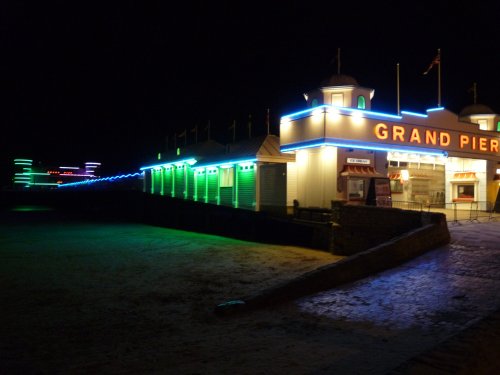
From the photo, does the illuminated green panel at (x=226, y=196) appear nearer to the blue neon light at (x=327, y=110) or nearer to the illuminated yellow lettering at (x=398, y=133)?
the blue neon light at (x=327, y=110)

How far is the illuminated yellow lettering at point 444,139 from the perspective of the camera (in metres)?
26.2

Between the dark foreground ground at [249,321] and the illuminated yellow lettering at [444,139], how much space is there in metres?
12.0

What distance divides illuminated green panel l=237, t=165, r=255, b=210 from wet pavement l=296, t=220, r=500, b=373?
52.4 feet

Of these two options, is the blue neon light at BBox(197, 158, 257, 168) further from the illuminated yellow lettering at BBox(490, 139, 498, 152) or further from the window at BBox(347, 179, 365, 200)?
the illuminated yellow lettering at BBox(490, 139, 498, 152)

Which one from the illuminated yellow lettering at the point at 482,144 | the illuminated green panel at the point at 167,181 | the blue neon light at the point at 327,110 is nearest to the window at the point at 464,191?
the illuminated yellow lettering at the point at 482,144

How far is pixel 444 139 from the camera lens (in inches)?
1038

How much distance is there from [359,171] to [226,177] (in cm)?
1063

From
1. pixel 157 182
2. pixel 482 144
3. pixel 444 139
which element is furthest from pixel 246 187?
pixel 157 182

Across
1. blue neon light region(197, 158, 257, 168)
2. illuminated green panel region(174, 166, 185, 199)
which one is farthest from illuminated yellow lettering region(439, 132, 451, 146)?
illuminated green panel region(174, 166, 185, 199)

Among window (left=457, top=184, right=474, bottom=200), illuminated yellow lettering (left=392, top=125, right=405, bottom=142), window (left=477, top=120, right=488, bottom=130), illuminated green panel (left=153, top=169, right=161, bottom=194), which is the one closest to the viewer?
illuminated yellow lettering (left=392, top=125, right=405, bottom=142)

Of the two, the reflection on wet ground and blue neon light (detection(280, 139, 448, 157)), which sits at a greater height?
blue neon light (detection(280, 139, 448, 157))

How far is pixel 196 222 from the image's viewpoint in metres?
29.5

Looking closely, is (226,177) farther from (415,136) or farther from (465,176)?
(465,176)

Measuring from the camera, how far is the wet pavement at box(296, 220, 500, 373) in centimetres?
694
